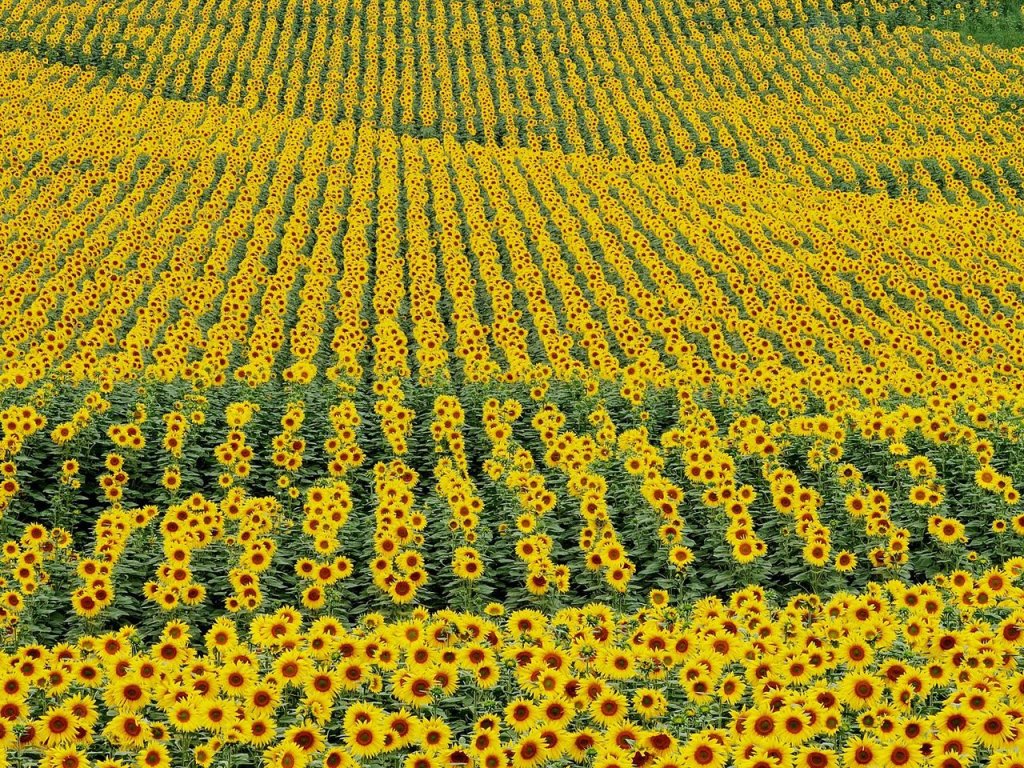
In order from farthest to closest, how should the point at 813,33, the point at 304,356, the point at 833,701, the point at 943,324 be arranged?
the point at 813,33
the point at 943,324
the point at 304,356
the point at 833,701

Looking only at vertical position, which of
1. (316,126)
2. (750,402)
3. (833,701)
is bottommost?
(316,126)

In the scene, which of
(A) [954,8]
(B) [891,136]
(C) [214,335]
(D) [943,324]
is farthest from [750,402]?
(A) [954,8]

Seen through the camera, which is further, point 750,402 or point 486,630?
point 750,402

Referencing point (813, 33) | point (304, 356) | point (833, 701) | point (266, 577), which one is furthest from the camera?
point (813, 33)

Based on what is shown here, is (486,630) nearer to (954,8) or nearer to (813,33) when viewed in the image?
(813,33)

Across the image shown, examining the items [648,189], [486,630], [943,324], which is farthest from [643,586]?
[648,189]

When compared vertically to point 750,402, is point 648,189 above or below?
below

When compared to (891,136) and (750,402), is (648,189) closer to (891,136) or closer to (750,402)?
(891,136)
